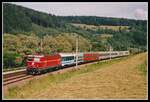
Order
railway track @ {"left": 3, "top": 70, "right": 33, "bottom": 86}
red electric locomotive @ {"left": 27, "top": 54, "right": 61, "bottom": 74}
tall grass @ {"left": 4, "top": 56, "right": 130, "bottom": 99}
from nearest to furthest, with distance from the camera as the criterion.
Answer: tall grass @ {"left": 4, "top": 56, "right": 130, "bottom": 99} → railway track @ {"left": 3, "top": 70, "right": 33, "bottom": 86} → red electric locomotive @ {"left": 27, "top": 54, "right": 61, "bottom": 74}

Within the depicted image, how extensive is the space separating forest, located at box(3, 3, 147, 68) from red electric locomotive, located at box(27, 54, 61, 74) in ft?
1.54

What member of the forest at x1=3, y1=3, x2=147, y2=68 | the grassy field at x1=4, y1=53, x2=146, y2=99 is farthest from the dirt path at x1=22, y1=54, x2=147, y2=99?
the forest at x1=3, y1=3, x2=147, y2=68

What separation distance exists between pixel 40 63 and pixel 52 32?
2.64 meters

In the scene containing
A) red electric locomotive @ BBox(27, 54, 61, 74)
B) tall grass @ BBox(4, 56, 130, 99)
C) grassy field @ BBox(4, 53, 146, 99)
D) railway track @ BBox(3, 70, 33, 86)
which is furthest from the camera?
red electric locomotive @ BBox(27, 54, 61, 74)

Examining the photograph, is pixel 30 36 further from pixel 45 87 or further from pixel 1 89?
pixel 1 89

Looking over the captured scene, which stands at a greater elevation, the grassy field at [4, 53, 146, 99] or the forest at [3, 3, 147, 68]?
the forest at [3, 3, 147, 68]

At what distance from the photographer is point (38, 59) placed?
19.1 meters

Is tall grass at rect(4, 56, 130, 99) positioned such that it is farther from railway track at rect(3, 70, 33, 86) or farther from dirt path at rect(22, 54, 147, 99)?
railway track at rect(3, 70, 33, 86)

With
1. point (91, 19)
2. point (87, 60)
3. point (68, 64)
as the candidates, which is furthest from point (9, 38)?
point (87, 60)

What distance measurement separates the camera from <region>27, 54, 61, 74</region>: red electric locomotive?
18109 millimetres

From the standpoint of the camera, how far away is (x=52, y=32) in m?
17.3

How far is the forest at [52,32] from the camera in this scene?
1570 centimetres

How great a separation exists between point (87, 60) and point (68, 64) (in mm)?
6026

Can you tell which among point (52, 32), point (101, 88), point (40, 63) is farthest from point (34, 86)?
point (40, 63)
